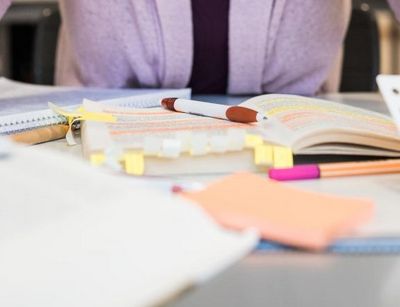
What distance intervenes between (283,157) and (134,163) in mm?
86

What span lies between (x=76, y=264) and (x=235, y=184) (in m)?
0.11

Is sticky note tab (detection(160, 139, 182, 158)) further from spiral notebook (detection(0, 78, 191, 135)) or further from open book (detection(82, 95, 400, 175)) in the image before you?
spiral notebook (detection(0, 78, 191, 135))

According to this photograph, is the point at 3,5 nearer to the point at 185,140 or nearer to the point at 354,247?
the point at 185,140

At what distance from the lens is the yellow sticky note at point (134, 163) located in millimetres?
387

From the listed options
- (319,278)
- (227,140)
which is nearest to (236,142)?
(227,140)

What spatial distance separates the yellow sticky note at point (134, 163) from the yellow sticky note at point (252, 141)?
0.06 m

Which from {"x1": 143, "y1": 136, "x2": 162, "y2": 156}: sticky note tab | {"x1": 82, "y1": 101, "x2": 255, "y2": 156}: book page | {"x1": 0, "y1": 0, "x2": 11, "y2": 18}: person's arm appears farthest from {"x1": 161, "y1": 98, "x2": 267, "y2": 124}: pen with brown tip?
{"x1": 0, "y1": 0, "x2": 11, "y2": 18}: person's arm

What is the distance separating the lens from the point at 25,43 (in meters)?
2.24

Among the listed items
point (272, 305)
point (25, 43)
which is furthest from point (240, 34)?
point (25, 43)

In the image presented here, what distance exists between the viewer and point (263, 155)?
40 cm

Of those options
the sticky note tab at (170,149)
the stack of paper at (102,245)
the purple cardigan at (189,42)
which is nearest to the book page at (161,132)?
the sticky note tab at (170,149)

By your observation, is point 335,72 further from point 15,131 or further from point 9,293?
point 9,293

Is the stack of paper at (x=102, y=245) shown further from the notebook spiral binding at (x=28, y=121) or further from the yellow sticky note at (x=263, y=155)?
the notebook spiral binding at (x=28, y=121)

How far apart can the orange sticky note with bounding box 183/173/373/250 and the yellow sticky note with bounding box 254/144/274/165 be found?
0.25ft
